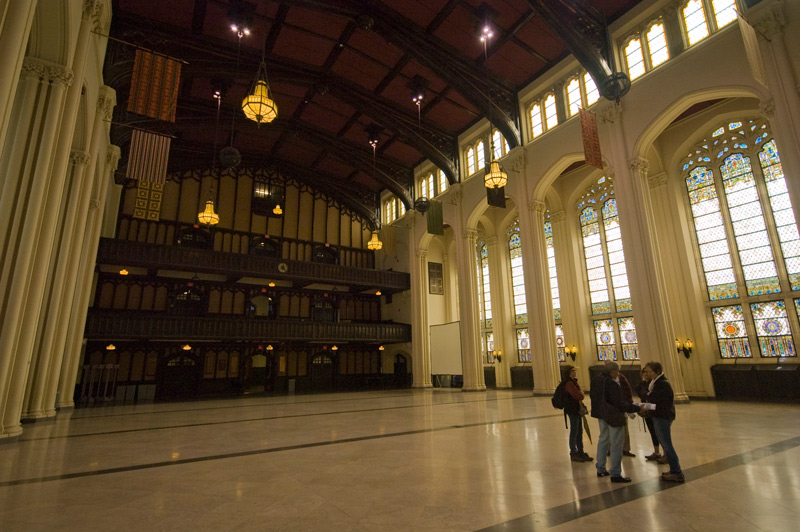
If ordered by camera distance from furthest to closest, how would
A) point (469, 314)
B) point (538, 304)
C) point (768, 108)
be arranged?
point (469, 314)
point (538, 304)
point (768, 108)

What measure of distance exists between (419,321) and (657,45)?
15289 mm

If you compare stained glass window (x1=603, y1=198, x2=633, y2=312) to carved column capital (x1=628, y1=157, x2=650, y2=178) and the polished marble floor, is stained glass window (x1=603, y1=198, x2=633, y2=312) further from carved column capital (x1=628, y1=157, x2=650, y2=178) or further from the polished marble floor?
the polished marble floor

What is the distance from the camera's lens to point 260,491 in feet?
13.7

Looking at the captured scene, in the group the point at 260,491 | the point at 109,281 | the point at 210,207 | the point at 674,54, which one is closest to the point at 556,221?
the point at 674,54

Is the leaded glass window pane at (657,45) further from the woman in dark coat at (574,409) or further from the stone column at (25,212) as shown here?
the stone column at (25,212)

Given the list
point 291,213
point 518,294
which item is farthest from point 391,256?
point 518,294

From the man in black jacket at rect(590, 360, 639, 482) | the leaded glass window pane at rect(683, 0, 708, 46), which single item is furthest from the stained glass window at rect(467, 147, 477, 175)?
the man in black jacket at rect(590, 360, 639, 482)

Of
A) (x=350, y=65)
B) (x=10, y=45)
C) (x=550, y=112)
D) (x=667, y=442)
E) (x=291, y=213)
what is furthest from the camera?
(x=291, y=213)

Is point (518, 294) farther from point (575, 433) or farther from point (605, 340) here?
point (575, 433)

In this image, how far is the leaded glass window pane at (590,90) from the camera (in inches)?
587

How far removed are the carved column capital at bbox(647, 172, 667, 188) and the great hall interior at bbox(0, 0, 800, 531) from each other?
0.30 ft

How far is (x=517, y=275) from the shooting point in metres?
21.9

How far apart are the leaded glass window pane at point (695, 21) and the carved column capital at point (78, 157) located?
17.0m

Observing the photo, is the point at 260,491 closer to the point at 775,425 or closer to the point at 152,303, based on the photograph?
the point at 775,425
